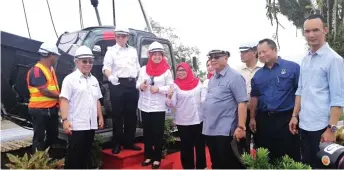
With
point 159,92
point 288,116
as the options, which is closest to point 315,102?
point 288,116

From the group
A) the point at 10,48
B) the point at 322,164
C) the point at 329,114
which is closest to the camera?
the point at 322,164

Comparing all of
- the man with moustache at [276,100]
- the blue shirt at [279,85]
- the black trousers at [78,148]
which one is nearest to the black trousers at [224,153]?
the man with moustache at [276,100]

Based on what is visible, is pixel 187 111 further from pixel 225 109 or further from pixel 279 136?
pixel 279 136

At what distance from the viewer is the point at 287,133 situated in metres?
3.24

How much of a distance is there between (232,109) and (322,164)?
143 cm

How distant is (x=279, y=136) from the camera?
3.25m

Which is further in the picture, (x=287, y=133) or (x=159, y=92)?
(x=159, y=92)

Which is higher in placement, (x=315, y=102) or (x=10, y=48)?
(x=10, y=48)

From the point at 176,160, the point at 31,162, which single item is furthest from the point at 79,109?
the point at 176,160

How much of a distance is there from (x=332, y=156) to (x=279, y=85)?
1.44m

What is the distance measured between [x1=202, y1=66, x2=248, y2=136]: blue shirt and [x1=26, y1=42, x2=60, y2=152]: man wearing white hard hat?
6.59 feet

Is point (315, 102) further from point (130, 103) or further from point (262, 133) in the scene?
point (130, 103)

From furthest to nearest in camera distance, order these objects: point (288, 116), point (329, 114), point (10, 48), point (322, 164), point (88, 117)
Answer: point (10, 48)
point (88, 117)
point (288, 116)
point (329, 114)
point (322, 164)

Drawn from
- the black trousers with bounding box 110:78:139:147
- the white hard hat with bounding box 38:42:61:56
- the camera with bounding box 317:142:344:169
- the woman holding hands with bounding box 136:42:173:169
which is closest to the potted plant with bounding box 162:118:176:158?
the black trousers with bounding box 110:78:139:147
